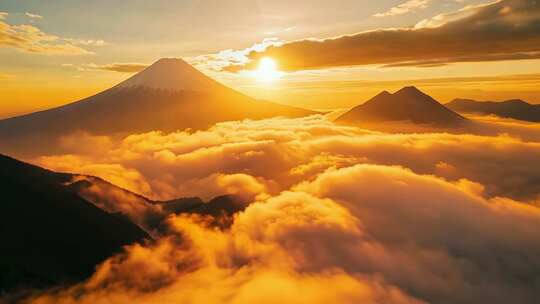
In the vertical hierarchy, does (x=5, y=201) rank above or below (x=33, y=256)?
above

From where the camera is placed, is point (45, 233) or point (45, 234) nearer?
point (45, 234)

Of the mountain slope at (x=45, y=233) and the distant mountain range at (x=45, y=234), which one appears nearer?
the distant mountain range at (x=45, y=234)

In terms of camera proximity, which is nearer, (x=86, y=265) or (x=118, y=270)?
(x=86, y=265)

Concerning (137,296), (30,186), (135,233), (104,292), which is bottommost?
(137,296)

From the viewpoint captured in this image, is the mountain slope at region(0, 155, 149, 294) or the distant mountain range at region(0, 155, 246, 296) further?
the mountain slope at region(0, 155, 149, 294)

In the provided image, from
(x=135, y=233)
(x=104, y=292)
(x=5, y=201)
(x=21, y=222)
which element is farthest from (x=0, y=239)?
(x=135, y=233)

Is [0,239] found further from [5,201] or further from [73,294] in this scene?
[73,294]

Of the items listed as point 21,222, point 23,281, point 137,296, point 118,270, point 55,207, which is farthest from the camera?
point 137,296

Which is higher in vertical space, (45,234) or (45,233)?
(45,233)
